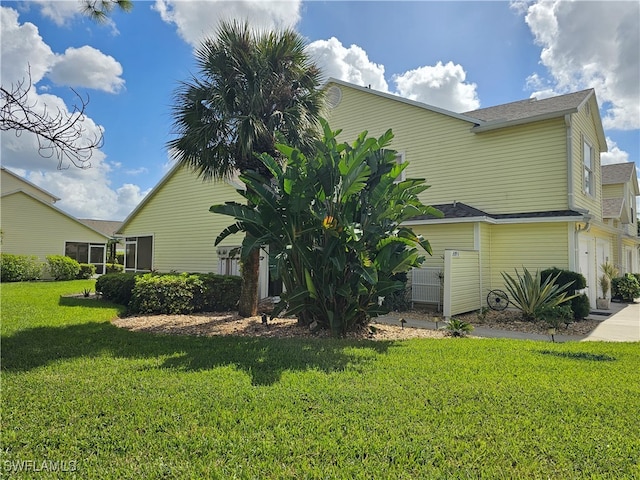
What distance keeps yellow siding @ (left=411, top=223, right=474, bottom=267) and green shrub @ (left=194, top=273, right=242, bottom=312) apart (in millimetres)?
6739

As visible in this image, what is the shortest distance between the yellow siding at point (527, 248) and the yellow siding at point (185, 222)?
9771mm

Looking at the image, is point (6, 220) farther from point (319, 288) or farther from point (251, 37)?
point (319, 288)

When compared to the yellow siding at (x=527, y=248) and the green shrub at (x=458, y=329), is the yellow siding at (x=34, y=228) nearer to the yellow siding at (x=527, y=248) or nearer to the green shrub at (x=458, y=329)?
the green shrub at (x=458, y=329)

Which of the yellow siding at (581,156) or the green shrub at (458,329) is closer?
the green shrub at (458,329)

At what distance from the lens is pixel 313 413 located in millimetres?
3529

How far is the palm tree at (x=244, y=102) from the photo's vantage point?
8.95 meters

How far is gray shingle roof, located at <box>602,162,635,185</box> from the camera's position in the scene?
70.4 feet

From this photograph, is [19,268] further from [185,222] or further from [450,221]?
[450,221]

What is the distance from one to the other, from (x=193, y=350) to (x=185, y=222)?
41.2ft

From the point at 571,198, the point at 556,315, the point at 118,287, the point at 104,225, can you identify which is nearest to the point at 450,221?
the point at 571,198

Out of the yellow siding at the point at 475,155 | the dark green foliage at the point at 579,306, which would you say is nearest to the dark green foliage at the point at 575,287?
the dark green foliage at the point at 579,306

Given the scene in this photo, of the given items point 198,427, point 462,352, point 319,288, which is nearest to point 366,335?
point 319,288

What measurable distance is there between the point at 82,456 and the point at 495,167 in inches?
533

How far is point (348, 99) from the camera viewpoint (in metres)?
16.8
